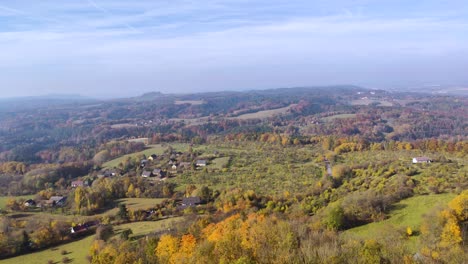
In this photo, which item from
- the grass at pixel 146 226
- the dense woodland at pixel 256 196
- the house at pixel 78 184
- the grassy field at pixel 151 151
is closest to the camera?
the dense woodland at pixel 256 196

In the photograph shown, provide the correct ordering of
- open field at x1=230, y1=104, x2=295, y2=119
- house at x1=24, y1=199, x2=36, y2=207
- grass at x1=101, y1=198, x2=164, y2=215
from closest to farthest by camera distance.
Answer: grass at x1=101, y1=198, x2=164, y2=215 < house at x1=24, y1=199, x2=36, y2=207 < open field at x1=230, y1=104, x2=295, y2=119

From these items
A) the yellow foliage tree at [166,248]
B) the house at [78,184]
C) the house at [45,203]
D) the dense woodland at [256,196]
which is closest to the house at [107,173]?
the dense woodland at [256,196]

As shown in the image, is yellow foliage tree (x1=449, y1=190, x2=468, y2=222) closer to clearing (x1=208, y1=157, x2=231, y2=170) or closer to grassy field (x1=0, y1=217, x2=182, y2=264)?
grassy field (x1=0, y1=217, x2=182, y2=264)

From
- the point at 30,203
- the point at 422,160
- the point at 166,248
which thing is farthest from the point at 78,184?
the point at 422,160

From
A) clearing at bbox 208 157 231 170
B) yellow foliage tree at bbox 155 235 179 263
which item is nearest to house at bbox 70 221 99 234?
yellow foliage tree at bbox 155 235 179 263

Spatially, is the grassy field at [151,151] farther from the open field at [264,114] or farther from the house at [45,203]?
the open field at [264,114]

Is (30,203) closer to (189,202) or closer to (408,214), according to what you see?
(189,202)

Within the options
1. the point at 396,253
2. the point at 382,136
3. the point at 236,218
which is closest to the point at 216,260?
the point at 396,253
